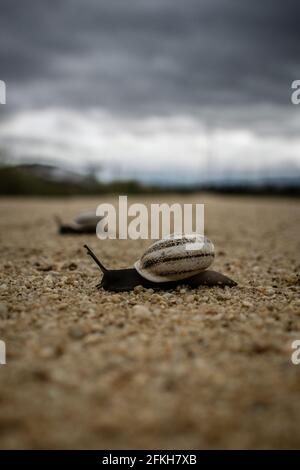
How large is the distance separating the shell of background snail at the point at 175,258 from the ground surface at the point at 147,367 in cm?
26

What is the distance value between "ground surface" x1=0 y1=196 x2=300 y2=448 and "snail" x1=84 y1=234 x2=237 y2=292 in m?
0.21

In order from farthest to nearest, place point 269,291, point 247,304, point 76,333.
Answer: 1. point 269,291
2. point 247,304
3. point 76,333

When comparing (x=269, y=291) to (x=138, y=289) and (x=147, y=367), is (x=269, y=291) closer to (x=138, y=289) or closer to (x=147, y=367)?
(x=138, y=289)

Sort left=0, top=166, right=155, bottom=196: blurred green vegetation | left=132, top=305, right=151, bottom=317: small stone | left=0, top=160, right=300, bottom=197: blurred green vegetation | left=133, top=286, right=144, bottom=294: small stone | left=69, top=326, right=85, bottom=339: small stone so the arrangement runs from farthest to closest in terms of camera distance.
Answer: left=0, top=160, right=300, bottom=197: blurred green vegetation < left=0, top=166, right=155, bottom=196: blurred green vegetation < left=133, top=286, right=144, bottom=294: small stone < left=132, top=305, right=151, bottom=317: small stone < left=69, top=326, right=85, bottom=339: small stone

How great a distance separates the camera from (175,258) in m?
4.66

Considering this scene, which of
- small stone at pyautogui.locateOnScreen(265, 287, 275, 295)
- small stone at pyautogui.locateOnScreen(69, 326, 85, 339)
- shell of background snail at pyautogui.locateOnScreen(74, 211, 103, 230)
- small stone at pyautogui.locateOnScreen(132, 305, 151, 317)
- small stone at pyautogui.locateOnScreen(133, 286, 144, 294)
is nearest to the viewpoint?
small stone at pyautogui.locateOnScreen(69, 326, 85, 339)

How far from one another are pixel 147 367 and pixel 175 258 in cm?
200

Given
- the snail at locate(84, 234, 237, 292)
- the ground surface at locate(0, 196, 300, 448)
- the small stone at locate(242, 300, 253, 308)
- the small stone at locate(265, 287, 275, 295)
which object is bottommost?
the ground surface at locate(0, 196, 300, 448)

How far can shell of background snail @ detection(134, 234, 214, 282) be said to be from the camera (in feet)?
15.4

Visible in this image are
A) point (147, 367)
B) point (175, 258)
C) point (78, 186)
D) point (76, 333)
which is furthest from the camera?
point (78, 186)

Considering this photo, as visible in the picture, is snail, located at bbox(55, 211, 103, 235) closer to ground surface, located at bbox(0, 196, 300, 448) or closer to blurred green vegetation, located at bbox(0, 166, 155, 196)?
ground surface, located at bbox(0, 196, 300, 448)

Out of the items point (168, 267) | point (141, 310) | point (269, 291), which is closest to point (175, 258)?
point (168, 267)

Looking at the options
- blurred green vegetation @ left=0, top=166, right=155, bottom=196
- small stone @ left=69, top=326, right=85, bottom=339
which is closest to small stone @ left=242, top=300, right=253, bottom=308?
small stone @ left=69, top=326, right=85, bottom=339

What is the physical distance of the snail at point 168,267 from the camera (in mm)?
4695
